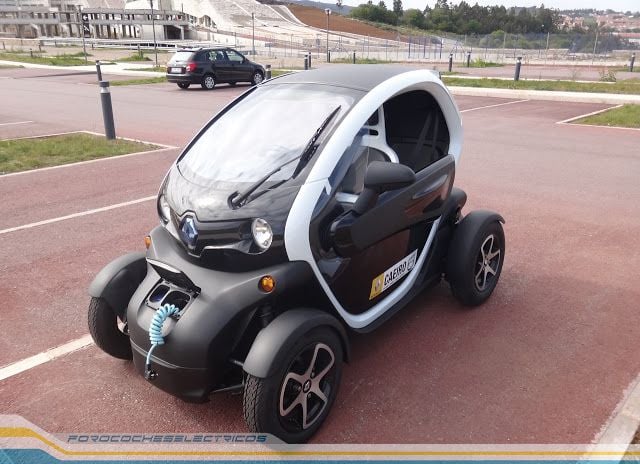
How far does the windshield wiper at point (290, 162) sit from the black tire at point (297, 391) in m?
0.75

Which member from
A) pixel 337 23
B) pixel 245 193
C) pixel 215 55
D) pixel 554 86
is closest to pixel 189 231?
pixel 245 193

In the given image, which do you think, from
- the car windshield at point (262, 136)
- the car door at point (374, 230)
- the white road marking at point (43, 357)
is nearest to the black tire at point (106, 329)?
the white road marking at point (43, 357)

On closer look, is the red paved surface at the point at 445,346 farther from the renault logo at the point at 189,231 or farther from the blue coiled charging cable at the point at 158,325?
the renault logo at the point at 189,231

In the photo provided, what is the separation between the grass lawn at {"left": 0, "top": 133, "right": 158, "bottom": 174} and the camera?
887cm

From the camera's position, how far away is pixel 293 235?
2.79 metres

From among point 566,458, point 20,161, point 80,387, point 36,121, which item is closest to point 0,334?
point 80,387

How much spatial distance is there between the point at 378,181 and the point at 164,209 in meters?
1.24

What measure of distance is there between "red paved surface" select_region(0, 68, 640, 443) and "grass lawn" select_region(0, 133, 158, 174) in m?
2.16

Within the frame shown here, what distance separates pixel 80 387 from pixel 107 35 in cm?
11336

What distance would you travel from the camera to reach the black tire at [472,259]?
157 inches

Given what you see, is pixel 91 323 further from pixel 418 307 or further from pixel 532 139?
pixel 532 139

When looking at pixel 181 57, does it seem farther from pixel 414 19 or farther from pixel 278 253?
pixel 414 19

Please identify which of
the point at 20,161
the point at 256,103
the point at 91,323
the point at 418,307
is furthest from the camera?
the point at 20,161

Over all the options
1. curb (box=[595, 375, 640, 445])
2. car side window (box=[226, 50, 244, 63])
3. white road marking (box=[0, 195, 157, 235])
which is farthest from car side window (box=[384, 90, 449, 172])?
car side window (box=[226, 50, 244, 63])
